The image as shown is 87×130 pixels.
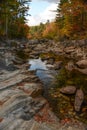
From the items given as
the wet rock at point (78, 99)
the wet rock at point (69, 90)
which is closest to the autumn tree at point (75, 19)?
the wet rock at point (69, 90)

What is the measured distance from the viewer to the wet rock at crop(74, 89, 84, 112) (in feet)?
33.6

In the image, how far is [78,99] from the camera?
35.4 feet

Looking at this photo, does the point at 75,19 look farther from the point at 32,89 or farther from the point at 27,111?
the point at 27,111

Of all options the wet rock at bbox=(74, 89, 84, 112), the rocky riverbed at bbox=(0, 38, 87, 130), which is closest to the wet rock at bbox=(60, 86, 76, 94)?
the wet rock at bbox=(74, 89, 84, 112)

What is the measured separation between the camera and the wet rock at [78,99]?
10234 millimetres

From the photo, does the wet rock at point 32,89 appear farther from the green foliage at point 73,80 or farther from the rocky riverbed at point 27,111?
the green foliage at point 73,80

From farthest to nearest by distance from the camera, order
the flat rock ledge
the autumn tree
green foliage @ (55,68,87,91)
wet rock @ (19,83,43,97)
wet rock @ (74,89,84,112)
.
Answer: the autumn tree → green foliage @ (55,68,87,91) → wet rock @ (19,83,43,97) → wet rock @ (74,89,84,112) → the flat rock ledge

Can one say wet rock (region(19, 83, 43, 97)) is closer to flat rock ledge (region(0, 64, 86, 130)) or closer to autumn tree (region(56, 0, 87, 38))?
flat rock ledge (region(0, 64, 86, 130))

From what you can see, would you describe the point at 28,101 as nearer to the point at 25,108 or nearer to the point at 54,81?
the point at 25,108

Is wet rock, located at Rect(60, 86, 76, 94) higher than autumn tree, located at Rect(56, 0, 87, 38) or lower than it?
lower

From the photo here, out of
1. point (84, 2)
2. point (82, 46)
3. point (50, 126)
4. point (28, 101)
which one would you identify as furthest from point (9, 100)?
point (82, 46)

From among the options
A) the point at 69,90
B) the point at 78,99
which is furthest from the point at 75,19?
the point at 78,99

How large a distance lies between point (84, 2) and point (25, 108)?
22.1 metres

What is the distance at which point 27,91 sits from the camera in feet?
38.0
